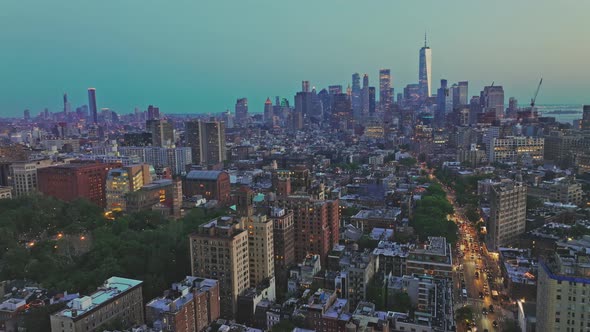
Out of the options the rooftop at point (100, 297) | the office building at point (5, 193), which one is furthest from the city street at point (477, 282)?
the office building at point (5, 193)

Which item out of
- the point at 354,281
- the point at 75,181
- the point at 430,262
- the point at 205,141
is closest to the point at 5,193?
the point at 75,181

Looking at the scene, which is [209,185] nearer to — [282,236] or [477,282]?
[282,236]

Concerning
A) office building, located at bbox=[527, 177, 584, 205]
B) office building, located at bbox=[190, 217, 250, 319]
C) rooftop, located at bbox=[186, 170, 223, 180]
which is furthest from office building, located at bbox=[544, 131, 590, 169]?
office building, located at bbox=[190, 217, 250, 319]

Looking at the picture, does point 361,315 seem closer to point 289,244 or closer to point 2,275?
point 289,244

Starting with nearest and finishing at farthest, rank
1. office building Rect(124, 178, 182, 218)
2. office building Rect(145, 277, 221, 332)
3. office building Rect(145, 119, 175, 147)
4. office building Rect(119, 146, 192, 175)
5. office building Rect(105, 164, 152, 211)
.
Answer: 1. office building Rect(145, 277, 221, 332)
2. office building Rect(124, 178, 182, 218)
3. office building Rect(105, 164, 152, 211)
4. office building Rect(119, 146, 192, 175)
5. office building Rect(145, 119, 175, 147)

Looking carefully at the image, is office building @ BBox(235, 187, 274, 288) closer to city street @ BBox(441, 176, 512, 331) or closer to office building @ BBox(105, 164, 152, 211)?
city street @ BBox(441, 176, 512, 331)

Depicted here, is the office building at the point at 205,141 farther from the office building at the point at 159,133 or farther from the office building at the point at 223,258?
the office building at the point at 223,258
